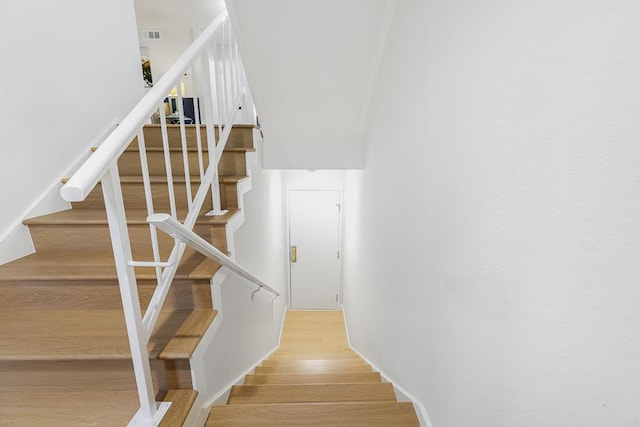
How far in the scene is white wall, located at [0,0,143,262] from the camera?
61.2 inches

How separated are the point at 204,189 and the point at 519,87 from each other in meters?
1.36

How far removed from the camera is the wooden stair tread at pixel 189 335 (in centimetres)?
112

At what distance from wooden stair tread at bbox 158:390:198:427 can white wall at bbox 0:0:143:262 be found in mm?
1230

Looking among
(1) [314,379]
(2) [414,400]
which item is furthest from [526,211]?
(1) [314,379]

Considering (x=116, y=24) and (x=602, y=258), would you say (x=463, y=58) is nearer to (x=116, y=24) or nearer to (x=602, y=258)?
(x=602, y=258)

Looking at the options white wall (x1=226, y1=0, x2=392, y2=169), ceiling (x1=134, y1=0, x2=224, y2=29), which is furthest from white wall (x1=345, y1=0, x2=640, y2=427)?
ceiling (x1=134, y1=0, x2=224, y2=29)

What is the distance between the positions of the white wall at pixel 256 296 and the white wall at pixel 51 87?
117cm

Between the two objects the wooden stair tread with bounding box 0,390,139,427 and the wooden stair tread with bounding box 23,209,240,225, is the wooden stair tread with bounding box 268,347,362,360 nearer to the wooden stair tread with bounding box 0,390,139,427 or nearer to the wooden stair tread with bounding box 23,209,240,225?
the wooden stair tread with bounding box 23,209,240,225

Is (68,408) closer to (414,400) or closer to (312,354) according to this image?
(414,400)

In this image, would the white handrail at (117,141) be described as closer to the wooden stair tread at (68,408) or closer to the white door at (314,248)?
the wooden stair tread at (68,408)

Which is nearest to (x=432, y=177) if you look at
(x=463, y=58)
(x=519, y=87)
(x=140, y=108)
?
(x=463, y=58)

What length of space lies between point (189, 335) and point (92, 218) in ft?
3.28

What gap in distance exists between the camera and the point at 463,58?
91 cm

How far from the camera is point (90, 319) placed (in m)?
1.32
